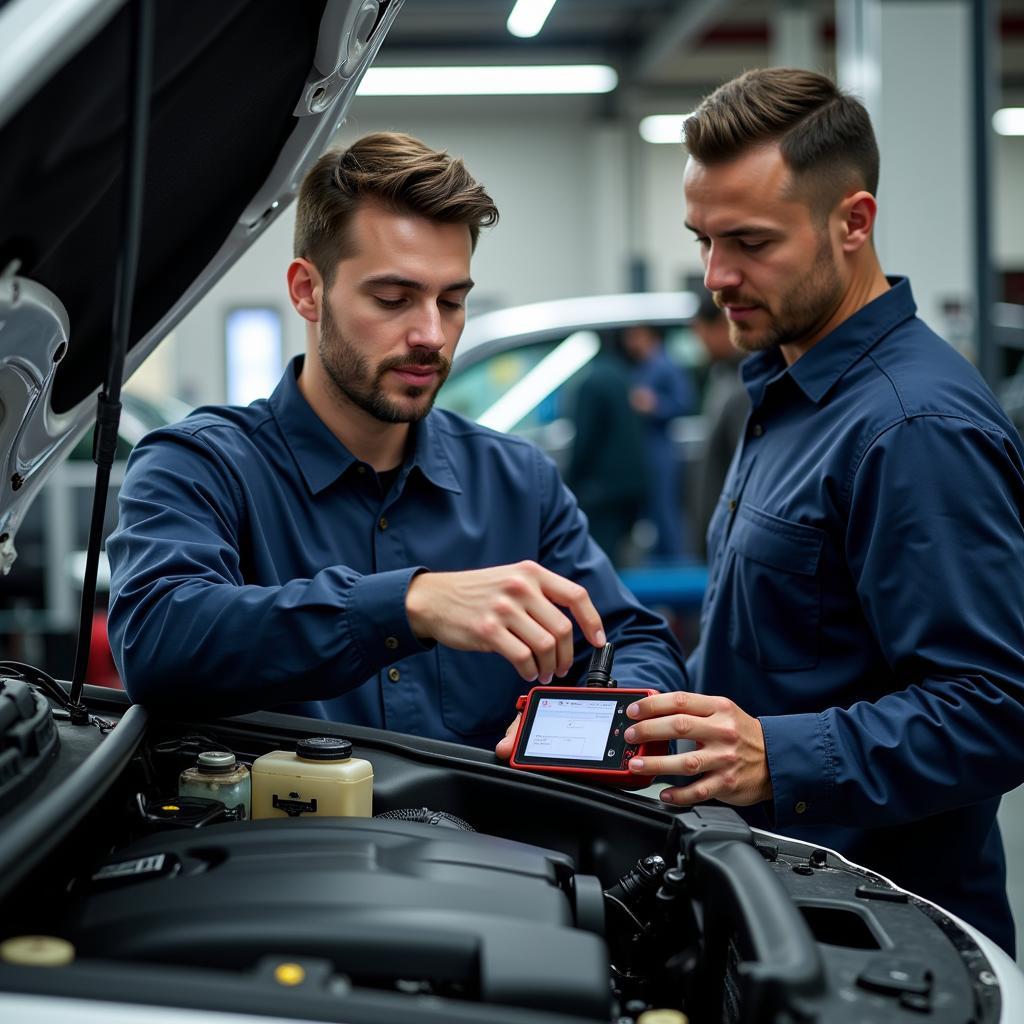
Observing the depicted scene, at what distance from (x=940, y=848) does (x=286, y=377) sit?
1110mm

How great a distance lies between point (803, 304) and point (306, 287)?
0.72 meters

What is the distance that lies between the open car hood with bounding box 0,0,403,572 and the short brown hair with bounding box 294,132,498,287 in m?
0.12

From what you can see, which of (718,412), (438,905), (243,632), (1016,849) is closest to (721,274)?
(243,632)

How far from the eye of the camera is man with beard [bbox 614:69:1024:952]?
4.58 feet

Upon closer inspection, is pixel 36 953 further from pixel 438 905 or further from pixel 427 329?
pixel 427 329

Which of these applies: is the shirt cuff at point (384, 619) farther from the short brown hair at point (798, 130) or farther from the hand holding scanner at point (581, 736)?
the short brown hair at point (798, 130)

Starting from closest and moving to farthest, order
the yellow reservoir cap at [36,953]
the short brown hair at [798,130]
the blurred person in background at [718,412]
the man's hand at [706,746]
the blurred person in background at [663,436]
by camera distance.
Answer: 1. the yellow reservoir cap at [36,953]
2. the man's hand at [706,746]
3. the short brown hair at [798,130]
4. the blurred person in background at [718,412]
5. the blurred person in background at [663,436]

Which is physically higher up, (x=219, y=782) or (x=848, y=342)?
(x=848, y=342)

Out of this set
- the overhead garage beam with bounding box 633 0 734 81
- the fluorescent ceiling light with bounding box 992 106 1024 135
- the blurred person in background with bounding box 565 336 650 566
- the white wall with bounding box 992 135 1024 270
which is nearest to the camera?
the blurred person in background with bounding box 565 336 650 566

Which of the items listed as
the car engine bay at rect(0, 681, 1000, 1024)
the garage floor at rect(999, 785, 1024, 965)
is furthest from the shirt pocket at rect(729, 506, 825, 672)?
the garage floor at rect(999, 785, 1024, 965)

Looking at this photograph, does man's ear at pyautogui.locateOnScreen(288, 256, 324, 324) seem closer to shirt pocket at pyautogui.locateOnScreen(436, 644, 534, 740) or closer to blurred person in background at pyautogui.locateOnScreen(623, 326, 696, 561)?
shirt pocket at pyautogui.locateOnScreen(436, 644, 534, 740)

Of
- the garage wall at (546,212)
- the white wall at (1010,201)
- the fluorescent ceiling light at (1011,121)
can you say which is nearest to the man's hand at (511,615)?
the garage wall at (546,212)

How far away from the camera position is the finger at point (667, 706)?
4.45ft

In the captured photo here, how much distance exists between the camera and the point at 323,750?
1.25 metres
